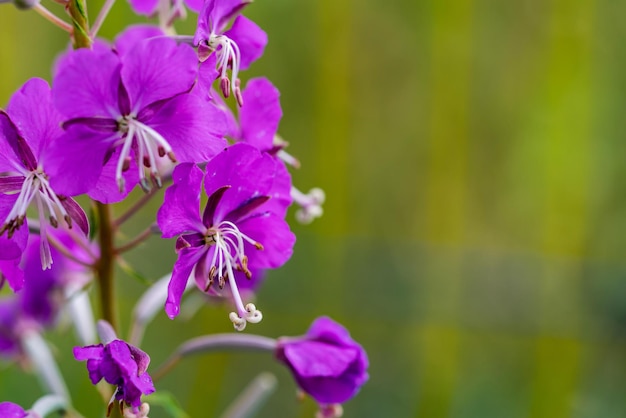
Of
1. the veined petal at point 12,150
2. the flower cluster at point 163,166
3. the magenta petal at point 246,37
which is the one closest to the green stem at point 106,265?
the flower cluster at point 163,166

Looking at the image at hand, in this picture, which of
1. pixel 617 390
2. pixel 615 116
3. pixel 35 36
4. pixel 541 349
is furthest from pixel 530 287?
pixel 35 36

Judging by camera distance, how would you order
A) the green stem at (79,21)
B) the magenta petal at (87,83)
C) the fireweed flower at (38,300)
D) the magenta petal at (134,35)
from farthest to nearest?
the fireweed flower at (38,300)
the magenta petal at (134,35)
the green stem at (79,21)
the magenta petal at (87,83)

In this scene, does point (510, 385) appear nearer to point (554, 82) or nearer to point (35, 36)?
point (554, 82)

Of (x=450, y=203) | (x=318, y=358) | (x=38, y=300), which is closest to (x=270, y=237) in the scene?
A: (x=318, y=358)

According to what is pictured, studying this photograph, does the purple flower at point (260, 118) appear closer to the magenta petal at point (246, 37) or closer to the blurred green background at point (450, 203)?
the magenta petal at point (246, 37)

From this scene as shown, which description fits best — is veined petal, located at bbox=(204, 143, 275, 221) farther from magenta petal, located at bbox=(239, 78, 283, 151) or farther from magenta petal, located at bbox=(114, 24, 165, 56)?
magenta petal, located at bbox=(114, 24, 165, 56)

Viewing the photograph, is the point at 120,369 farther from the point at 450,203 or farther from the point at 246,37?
the point at 450,203

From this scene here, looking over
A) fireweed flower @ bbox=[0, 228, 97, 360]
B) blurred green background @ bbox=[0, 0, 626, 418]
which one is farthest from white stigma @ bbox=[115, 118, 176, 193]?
blurred green background @ bbox=[0, 0, 626, 418]
